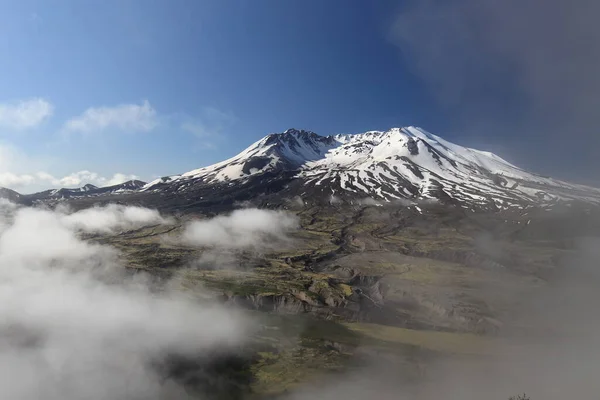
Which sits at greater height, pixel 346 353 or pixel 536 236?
pixel 536 236

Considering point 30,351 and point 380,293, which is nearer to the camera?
point 30,351

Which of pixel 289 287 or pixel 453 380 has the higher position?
pixel 289 287

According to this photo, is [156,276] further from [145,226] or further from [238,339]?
[145,226]

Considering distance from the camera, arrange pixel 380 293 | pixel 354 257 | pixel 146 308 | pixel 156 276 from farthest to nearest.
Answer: pixel 354 257 < pixel 156 276 < pixel 380 293 < pixel 146 308

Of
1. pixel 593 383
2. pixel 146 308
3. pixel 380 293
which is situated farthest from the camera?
pixel 380 293

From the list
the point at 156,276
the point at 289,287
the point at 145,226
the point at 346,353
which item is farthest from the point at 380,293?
the point at 145,226

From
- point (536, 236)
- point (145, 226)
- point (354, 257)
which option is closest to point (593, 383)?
point (354, 257)

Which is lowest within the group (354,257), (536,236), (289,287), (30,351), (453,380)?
(30,351)

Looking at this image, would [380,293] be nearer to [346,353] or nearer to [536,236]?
[346,353]

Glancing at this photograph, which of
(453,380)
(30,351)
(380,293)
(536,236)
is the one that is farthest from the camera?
(536,236)
